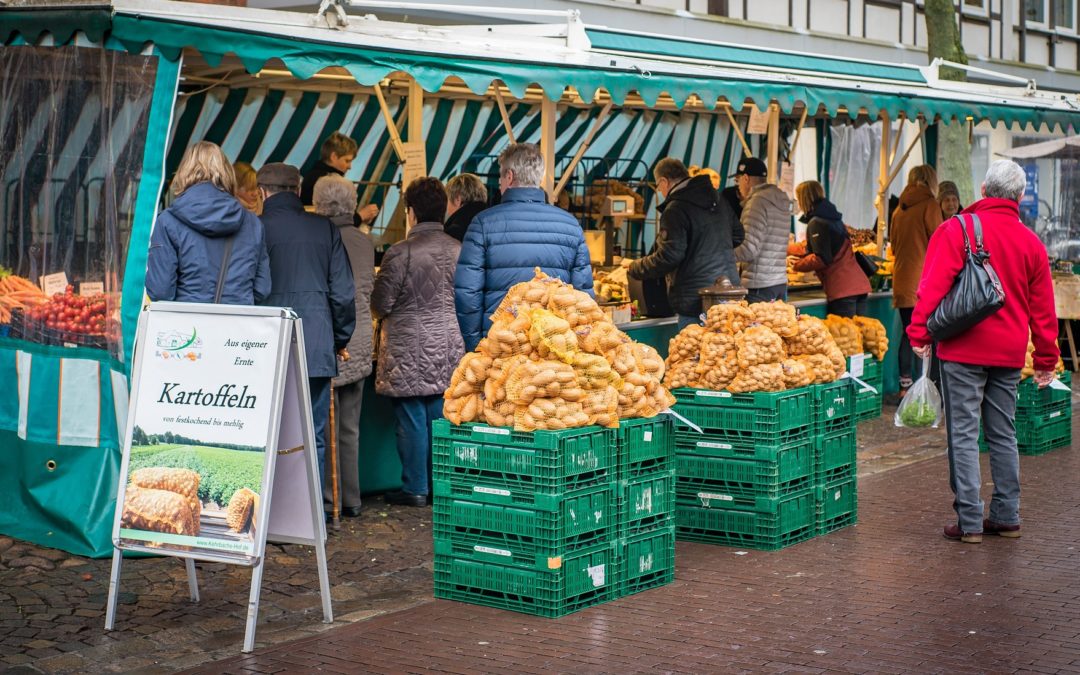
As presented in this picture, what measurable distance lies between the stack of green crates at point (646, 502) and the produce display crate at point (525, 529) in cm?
12

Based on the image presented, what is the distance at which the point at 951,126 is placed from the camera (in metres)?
18.5

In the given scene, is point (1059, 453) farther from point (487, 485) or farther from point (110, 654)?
point (110, 654)

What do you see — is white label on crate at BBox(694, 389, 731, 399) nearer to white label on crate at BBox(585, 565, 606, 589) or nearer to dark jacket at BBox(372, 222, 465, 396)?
white label on crate at BBox(585, 565, 606, 589)

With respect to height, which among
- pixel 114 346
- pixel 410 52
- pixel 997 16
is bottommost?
pixel 114 346

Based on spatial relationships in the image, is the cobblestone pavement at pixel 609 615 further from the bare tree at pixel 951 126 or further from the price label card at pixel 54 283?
the bare tree at pixel 951 126

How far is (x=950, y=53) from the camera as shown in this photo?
59.9 feet

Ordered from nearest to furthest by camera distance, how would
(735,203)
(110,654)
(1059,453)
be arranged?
1. (110,654)
2. (1059,453)
3. (735,203)

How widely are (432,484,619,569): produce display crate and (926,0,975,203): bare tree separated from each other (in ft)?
41.3

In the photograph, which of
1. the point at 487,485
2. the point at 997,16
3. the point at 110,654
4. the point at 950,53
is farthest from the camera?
the point at 997,16

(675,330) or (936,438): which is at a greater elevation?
(675,330)

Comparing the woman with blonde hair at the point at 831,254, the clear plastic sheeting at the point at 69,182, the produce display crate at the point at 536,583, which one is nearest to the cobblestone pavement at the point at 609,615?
the produce display crate at the point at 536,583

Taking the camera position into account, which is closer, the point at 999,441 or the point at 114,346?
the point at 114,346

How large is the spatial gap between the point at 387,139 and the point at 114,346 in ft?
25.1

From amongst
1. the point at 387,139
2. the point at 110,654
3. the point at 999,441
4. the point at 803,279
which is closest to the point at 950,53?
the point at 803,279
